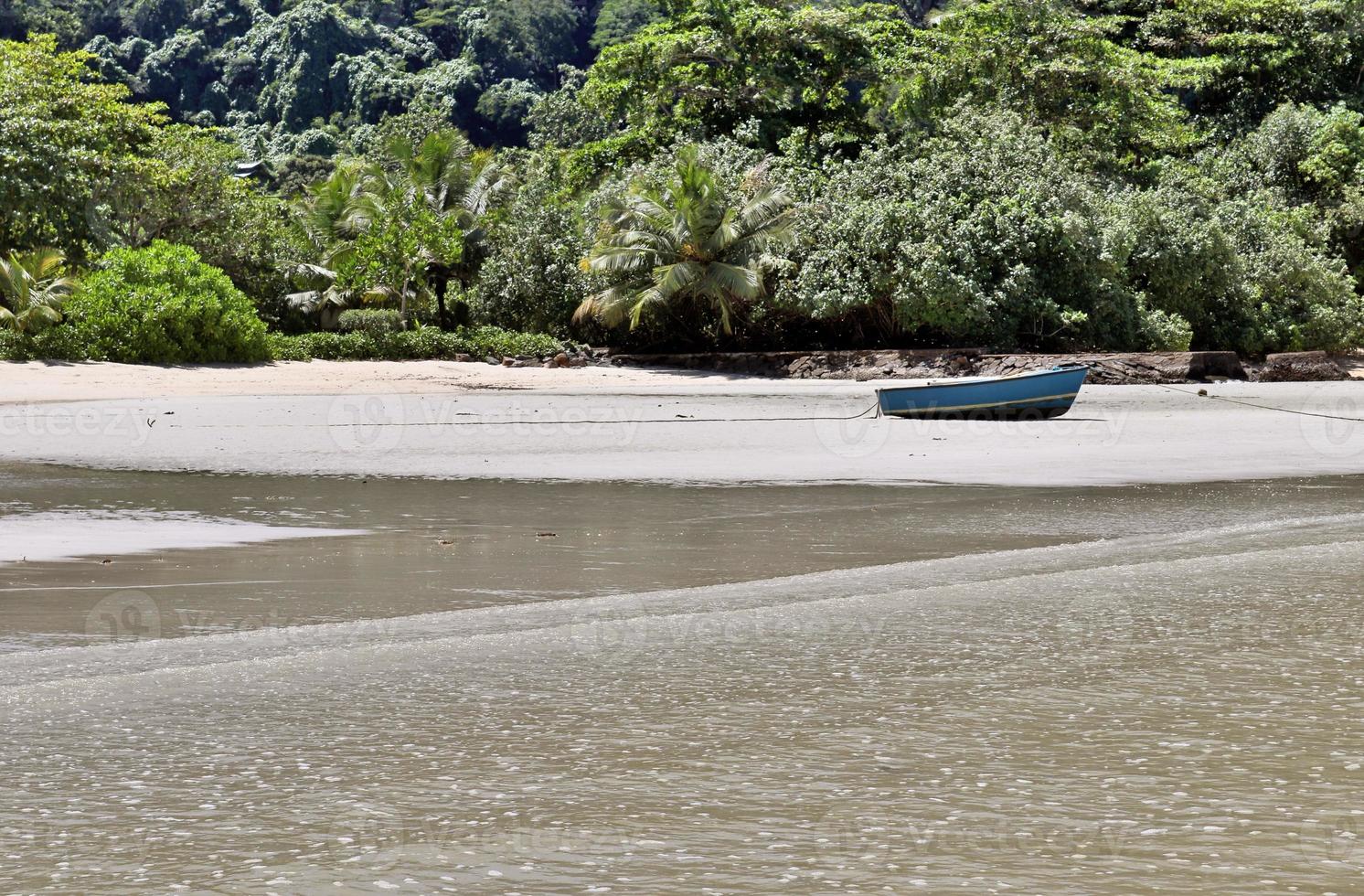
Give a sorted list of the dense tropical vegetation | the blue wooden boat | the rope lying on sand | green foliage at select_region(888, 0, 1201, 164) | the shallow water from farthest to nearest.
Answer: green foliage at select_region(888, 0, 1201, 164)
the dense tropical vegetation
the rope lying on sand
the blue wooden boat
the shallow water

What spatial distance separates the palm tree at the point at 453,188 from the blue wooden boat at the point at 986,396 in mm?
20449

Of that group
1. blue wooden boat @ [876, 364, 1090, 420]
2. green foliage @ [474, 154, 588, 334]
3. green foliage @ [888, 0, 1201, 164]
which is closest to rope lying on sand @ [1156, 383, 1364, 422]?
blue wooden boat @ [876, 364, 1090, 420]

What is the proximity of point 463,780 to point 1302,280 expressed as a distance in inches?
1230

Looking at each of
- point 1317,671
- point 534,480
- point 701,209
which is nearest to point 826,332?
point 701,209

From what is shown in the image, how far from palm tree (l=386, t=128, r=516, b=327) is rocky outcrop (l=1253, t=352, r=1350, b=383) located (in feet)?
61.2

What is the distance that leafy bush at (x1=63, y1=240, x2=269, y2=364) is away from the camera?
2591cm

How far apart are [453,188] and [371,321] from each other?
6388 millimetres

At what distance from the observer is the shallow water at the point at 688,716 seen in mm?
2990

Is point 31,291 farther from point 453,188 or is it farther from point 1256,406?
point 1256,406

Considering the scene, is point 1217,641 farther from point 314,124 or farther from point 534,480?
point 314,124
